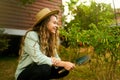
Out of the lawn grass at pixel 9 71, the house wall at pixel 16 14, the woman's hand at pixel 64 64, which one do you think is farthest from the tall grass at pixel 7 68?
the woman's hand at pixel 64 64

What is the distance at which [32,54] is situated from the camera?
4012 millimetres

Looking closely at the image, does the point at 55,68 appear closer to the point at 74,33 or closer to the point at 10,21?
the point at 74,33

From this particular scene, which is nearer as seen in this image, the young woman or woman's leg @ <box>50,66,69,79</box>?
the young woman

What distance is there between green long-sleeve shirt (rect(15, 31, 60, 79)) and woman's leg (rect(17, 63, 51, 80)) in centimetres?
6

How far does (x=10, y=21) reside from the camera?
11.4 m

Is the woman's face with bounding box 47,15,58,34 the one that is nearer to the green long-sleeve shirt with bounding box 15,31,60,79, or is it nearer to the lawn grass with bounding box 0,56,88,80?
the green long-sleeve shirt with bounding box 15,31,60,79

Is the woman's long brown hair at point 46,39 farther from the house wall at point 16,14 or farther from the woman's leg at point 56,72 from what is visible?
the house wall at point 16,14

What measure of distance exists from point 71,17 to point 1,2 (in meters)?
2.42

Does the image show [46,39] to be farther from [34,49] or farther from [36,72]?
[36,72]

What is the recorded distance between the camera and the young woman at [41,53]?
13.0ft

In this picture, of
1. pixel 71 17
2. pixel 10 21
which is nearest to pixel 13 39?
pixel 10 21

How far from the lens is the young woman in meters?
3.97

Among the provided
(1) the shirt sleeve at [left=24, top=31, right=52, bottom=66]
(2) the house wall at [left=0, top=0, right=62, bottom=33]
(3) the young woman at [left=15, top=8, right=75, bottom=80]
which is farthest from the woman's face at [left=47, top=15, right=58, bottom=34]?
(2) the house wall at [left=0, top=0, right=62, bottom=33]

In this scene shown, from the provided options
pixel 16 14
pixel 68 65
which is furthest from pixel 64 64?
pixel 16 14
